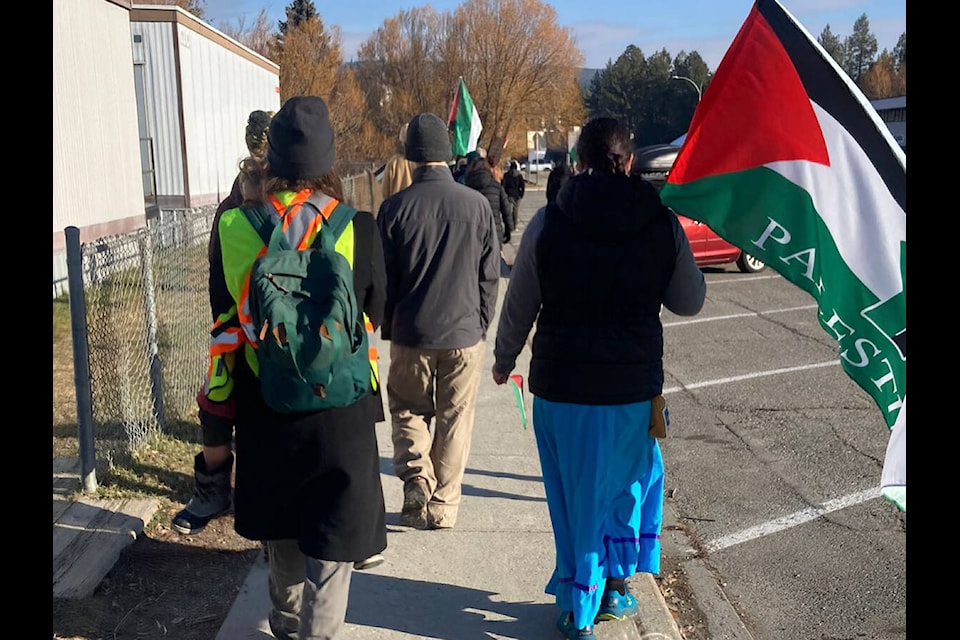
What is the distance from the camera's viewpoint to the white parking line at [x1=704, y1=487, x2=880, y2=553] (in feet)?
14.9

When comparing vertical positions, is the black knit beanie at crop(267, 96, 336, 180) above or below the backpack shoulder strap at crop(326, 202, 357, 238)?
above

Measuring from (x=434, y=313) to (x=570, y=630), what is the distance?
1.68 meters

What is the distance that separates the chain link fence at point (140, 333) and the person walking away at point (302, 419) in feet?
3.20

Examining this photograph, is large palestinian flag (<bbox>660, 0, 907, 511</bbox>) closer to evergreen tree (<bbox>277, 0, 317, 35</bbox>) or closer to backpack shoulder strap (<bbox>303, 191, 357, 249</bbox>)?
backpack shoulder strap (<bbox>303, 191, 357, 249</bbox>)

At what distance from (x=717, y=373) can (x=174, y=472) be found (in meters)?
4.93

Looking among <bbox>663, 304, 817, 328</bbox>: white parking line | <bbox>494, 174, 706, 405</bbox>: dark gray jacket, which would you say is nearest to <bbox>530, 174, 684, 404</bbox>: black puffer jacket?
<bbox>494, 174, 706, 405</bbox>: dark gray jacket

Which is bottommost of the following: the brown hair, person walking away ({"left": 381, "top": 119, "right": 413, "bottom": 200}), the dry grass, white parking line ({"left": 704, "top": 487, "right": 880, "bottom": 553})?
white parking line ({"left": 704, "top": 487, "right": 880, "bottom": 553})

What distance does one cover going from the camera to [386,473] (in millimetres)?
5312

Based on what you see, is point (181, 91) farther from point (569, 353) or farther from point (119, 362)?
point (569, 353)

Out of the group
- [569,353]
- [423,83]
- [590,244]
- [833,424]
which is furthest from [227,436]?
[423,83]

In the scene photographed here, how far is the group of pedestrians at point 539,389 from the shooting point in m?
2.93

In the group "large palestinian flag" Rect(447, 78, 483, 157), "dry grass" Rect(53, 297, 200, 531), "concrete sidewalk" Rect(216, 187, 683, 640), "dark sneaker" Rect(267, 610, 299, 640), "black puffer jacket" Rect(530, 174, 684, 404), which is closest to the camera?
"black puffer jacket" Rect(530, 174, 684, 404)

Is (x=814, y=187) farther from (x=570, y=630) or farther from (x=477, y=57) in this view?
(x=477, y=57)

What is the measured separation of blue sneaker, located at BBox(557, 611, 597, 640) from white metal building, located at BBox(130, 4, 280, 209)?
13607mm
